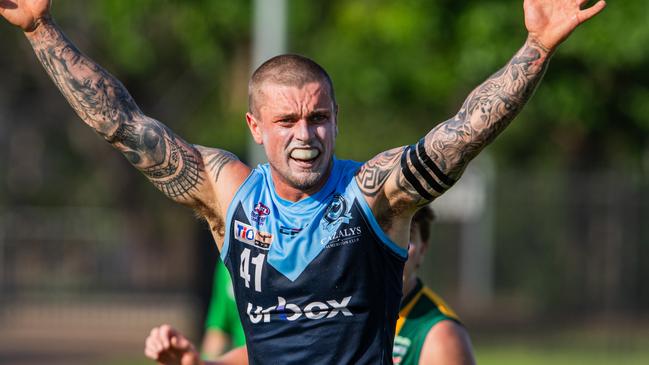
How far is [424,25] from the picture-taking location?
18094 mm

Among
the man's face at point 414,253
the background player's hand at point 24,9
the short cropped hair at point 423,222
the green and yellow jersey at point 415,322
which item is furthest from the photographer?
the short cropped hair at point 423,222

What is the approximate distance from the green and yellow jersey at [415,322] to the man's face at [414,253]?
0.39 ft

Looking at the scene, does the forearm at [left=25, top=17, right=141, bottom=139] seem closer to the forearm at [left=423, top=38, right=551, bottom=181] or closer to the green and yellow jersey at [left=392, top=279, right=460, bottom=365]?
the forearm at [left=423, top=38, right=551, bottom=181]

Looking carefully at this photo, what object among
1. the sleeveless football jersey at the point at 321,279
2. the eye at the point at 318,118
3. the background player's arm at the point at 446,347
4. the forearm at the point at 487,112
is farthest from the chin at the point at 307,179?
the background player's arm at the point at 446,347

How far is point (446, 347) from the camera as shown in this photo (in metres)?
5.86

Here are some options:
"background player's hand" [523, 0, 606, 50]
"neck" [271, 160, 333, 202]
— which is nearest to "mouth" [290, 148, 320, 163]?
"neck" [271, 160, 333, 202]

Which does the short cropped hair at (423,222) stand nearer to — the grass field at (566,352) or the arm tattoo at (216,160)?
the arm tattoo at (216,160)

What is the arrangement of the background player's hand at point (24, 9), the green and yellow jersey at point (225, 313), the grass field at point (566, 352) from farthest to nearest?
the grass field at point (566, 352)
the green and yellow jersey at point (225, 313)
the background player's hand at point (24, 9)

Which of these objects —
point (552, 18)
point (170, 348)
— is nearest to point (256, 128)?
point (170, 348)

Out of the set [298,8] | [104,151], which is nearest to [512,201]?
[298,8]

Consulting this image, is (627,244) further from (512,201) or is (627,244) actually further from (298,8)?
(298,8)

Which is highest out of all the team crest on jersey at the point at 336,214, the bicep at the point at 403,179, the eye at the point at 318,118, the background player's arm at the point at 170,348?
the eye at the point at 318,118

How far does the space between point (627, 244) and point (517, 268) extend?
242 cm

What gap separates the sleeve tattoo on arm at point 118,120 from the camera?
5367 millimetres
